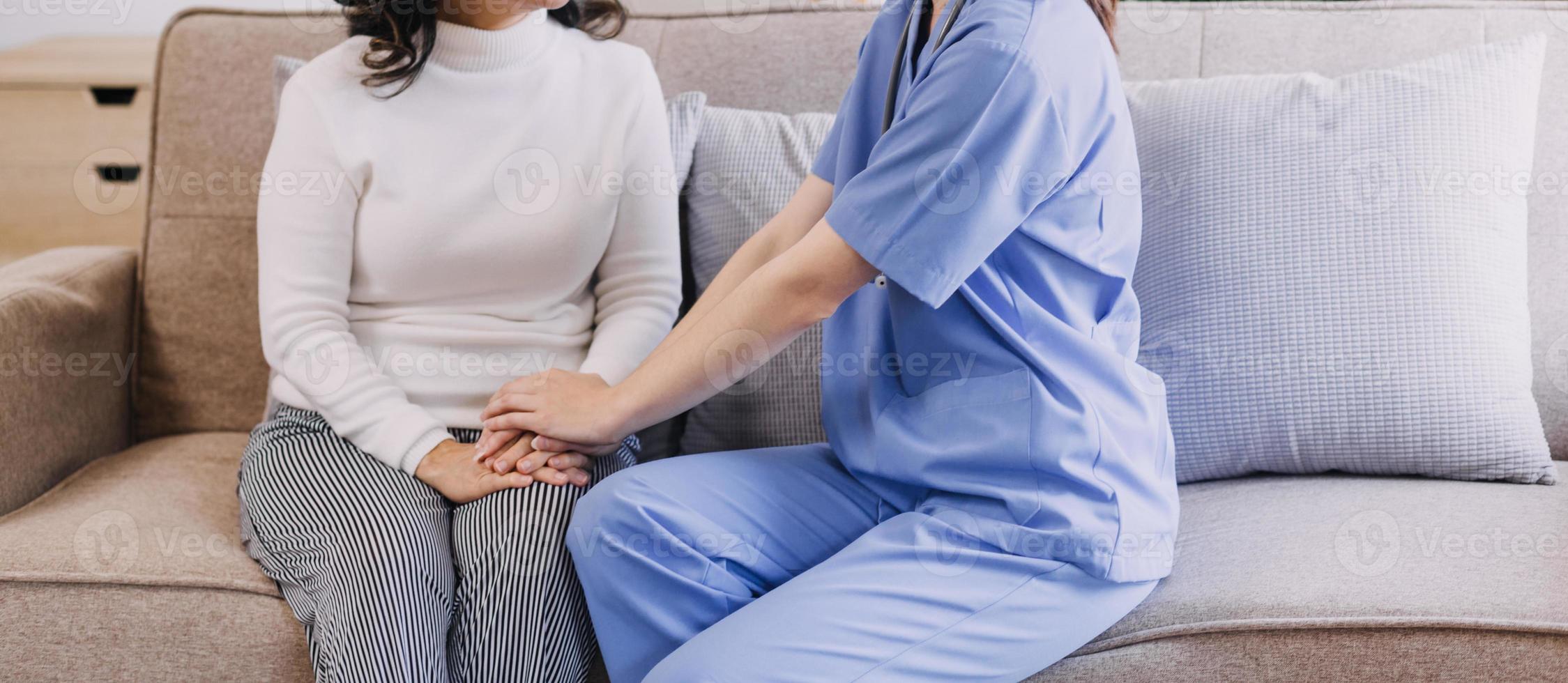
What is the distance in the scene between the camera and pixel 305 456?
112 centimetres

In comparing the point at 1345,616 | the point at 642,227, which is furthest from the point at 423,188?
the point at 1345,616

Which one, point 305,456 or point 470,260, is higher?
point 470,260

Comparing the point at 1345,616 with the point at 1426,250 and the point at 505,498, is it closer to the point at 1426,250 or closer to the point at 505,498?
the point at 1426,250

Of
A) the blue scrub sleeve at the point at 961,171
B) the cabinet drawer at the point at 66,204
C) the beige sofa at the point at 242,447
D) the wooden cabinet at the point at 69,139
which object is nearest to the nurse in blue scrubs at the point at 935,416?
the blue scrub sleeve at the point at 961,171

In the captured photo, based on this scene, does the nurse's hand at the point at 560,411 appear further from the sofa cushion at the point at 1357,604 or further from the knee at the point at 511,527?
the sofa cushion at the point at 1357,604

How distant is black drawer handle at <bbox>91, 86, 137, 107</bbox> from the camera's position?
2230 mm

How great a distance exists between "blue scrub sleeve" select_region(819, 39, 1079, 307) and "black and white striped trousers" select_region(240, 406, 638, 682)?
0.41m

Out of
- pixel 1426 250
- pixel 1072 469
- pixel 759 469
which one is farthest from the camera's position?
pixel 1426 250

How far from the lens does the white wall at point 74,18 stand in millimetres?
2465

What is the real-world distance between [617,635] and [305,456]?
0.40m

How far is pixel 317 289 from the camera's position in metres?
1.15

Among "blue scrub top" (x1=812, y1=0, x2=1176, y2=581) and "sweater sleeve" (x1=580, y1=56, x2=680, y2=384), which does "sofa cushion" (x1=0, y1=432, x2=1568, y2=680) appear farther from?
"sweater sleeve" (x1=580, y1=56, x2=680, y2=384)

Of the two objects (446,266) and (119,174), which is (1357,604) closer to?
(446,266)

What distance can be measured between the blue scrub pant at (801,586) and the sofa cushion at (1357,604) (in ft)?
0.15
